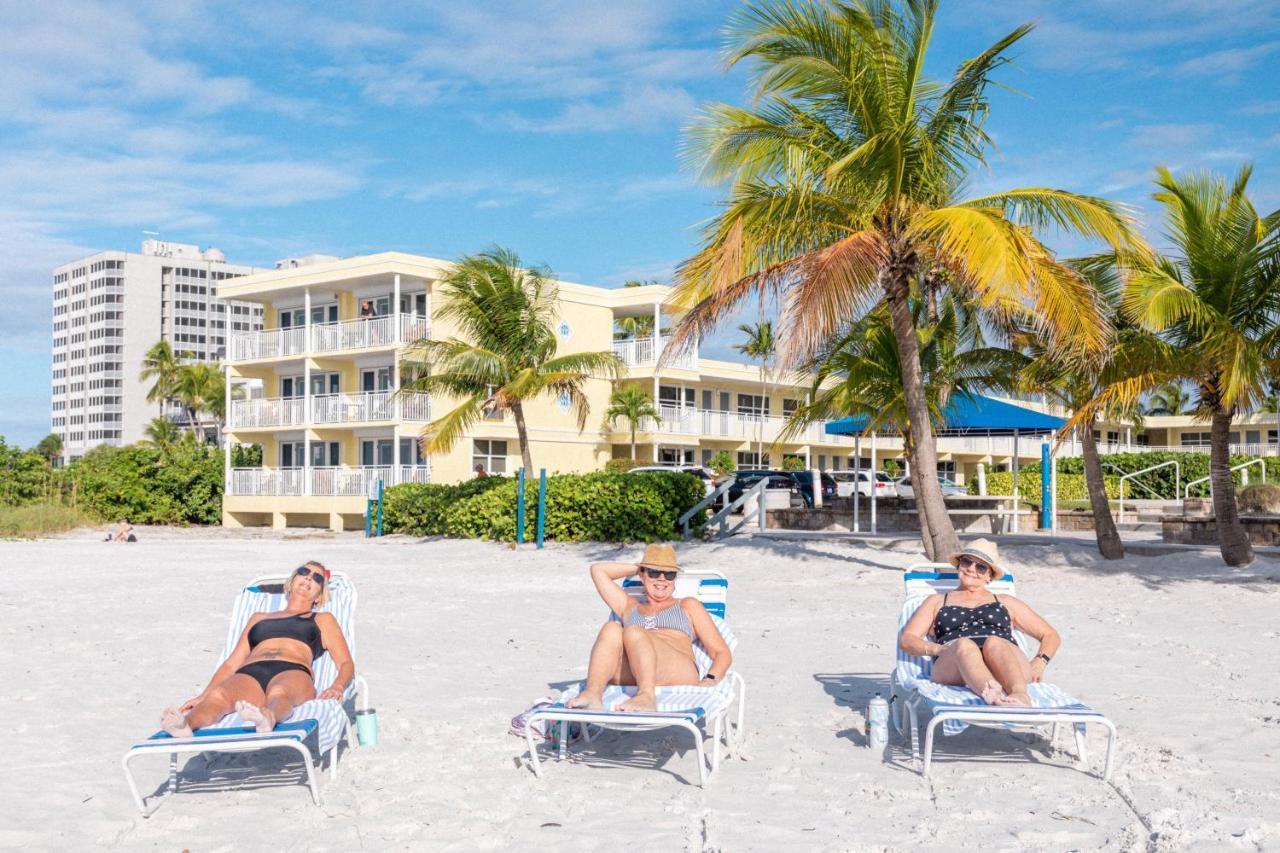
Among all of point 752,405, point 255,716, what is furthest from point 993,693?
point 752,405

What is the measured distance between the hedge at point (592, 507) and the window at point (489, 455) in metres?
14.0

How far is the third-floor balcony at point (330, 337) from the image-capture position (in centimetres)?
3469

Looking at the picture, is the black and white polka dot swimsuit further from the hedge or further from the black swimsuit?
the hedge

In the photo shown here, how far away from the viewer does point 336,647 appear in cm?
612

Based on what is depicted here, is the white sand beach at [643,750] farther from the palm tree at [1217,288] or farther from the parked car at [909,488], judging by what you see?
the parked car at [909,488]

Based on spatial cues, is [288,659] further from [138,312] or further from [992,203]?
[138,312]

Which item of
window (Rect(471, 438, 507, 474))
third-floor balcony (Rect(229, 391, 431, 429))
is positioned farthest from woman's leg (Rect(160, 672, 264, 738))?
window (Rect(471, 438, 507, 474))

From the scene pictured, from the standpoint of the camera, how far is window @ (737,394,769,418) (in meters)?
49.5

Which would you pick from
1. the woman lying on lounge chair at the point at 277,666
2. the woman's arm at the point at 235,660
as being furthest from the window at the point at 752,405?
the woman's arm at the point at 235,660

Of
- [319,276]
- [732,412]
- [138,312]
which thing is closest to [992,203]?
[319,276]

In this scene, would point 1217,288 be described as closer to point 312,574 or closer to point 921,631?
point 921,631

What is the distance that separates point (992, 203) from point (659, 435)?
29392mm

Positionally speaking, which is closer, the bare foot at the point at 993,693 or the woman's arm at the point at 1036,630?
the bare foot at the point at 993,693

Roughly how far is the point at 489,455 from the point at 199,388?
41.3 m
